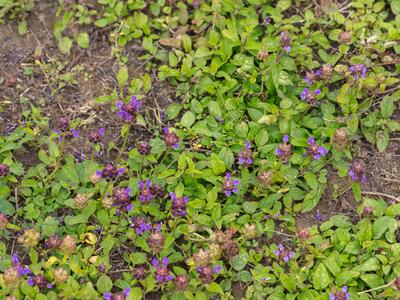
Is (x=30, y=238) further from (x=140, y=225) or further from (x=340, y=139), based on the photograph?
(x=340, y=139)

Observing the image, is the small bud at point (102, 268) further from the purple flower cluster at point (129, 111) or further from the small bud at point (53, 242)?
the purple flower cluster at point (129, 111)

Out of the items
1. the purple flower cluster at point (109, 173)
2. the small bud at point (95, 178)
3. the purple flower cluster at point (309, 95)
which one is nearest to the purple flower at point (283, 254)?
the purple flower cluster at point (309, 95)

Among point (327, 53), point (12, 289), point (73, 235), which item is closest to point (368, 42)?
point (327, 53)

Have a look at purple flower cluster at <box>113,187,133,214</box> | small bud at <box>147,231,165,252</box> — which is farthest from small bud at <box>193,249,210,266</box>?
purple flower cluster at <box>113,187,133,214</box>

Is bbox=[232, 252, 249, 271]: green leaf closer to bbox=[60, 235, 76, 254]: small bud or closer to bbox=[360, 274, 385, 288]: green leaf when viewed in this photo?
bbox=[360, 274, 385, 288]: green leaf

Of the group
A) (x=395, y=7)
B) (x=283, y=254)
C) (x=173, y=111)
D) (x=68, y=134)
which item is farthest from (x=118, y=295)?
(x=395, y=7)

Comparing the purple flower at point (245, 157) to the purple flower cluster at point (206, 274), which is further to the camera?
the purple flower at point (245, 157)

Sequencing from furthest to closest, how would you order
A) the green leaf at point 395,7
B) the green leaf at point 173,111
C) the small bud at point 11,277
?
1. the green leaf at point 395,7
2. the green leaf at point 173,111
3. the small bud at point 11,277
